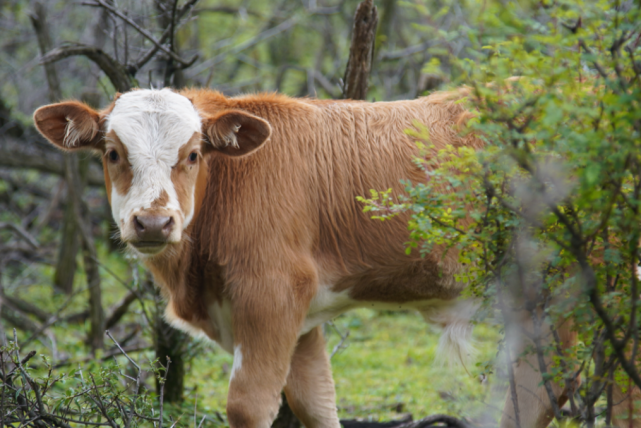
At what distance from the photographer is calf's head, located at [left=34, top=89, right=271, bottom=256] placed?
3.24 meters

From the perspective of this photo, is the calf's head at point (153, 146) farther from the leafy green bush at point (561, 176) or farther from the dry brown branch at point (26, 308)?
the dry brown branch at point (26, 308)

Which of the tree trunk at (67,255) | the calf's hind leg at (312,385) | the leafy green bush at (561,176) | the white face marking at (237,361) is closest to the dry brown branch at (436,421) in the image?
the calf's hind leg at (312,385)

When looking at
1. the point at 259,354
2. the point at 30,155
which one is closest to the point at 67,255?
the point at 30,155

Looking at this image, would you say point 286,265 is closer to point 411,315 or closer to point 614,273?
point 614,273

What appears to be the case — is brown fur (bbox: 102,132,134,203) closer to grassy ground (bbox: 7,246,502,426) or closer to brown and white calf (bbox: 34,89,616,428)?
brown and white calf (bbox: 34,89,616,428)

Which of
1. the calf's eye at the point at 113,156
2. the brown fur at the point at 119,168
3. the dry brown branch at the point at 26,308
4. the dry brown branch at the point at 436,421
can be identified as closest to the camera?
the brown fur at the point at 119,168

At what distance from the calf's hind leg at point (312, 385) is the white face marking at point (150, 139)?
146 centimetres

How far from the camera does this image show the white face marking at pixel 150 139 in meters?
3.29

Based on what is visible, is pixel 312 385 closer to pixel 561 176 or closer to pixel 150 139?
pixel 150 139

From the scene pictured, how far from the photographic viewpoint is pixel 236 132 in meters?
3.67

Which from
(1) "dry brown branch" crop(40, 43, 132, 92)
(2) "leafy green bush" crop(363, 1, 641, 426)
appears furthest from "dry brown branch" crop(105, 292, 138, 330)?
(2) "leafy green bush" crop(363, 1, 641, 426)

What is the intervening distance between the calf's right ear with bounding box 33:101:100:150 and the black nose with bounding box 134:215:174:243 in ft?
2.77

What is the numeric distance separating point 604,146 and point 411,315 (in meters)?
7.85

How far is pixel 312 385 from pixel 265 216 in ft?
4.64
